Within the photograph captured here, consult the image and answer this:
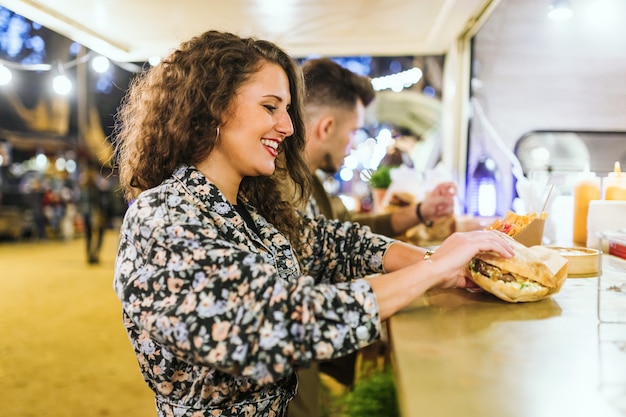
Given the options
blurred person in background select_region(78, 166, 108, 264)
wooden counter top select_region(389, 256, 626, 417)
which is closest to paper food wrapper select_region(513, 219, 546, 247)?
wooden counter top select_region(389, 256, 626, 417)

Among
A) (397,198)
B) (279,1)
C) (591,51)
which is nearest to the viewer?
(591,51)

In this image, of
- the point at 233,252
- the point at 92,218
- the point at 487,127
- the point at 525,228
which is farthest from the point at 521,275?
the point at 92,218

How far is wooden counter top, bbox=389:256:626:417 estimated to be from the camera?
0.67 meters

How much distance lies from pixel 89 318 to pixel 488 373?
4.97 metres

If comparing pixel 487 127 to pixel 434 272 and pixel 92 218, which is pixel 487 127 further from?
pixel 92 218

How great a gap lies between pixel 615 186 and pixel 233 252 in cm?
134

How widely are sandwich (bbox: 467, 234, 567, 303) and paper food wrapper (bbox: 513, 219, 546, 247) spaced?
25cm

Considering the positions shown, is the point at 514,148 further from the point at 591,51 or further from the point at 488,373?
the point at 488,373

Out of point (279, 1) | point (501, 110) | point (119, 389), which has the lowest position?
point (119, 389)

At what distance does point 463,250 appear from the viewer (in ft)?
3.62

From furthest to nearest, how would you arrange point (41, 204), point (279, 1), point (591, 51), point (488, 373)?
point (41, 204) → point (279, 1) → point (591, 51) → point (488, 373)

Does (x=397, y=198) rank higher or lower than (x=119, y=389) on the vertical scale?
higher

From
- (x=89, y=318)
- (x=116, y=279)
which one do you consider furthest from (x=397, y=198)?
(x=89, y=318)

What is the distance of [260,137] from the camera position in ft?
4.25
